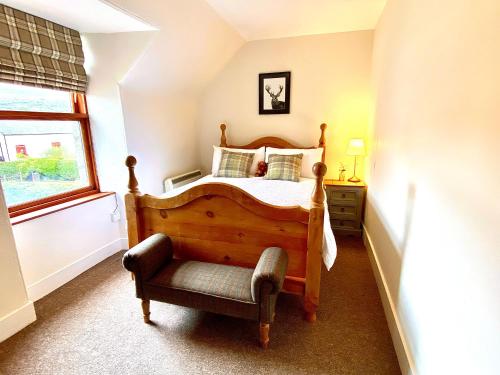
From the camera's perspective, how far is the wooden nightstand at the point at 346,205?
310cm

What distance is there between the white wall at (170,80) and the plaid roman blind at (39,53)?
1.48 feet

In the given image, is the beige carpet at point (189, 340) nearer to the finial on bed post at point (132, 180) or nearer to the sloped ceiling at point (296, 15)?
the finial on bed post at point (132, 180)

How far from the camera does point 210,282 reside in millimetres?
1629

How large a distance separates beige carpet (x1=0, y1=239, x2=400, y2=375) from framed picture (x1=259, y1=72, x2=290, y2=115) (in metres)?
2.43

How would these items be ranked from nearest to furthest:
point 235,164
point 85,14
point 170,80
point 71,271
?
point 85,14
point 71,271
point 170,80
point 235,164

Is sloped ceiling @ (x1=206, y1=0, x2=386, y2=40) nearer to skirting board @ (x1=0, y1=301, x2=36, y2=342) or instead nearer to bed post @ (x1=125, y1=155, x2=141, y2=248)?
bed post @ (x1=125, y1=155, x2=141, y2=248)

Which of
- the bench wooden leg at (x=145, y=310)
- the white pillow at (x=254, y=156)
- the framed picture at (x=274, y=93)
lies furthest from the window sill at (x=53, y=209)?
the framed picture at (x=274, y=93)

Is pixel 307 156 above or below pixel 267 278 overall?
above

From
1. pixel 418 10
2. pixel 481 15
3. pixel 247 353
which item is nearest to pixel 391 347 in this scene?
pixel 247 353

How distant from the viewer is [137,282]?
1727mm

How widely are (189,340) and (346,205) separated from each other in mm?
2257

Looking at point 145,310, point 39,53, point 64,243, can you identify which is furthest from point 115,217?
point 39,53

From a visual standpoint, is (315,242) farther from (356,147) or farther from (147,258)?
(356,147)

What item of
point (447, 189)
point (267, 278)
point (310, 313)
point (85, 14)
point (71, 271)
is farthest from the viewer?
point (71, 271)
